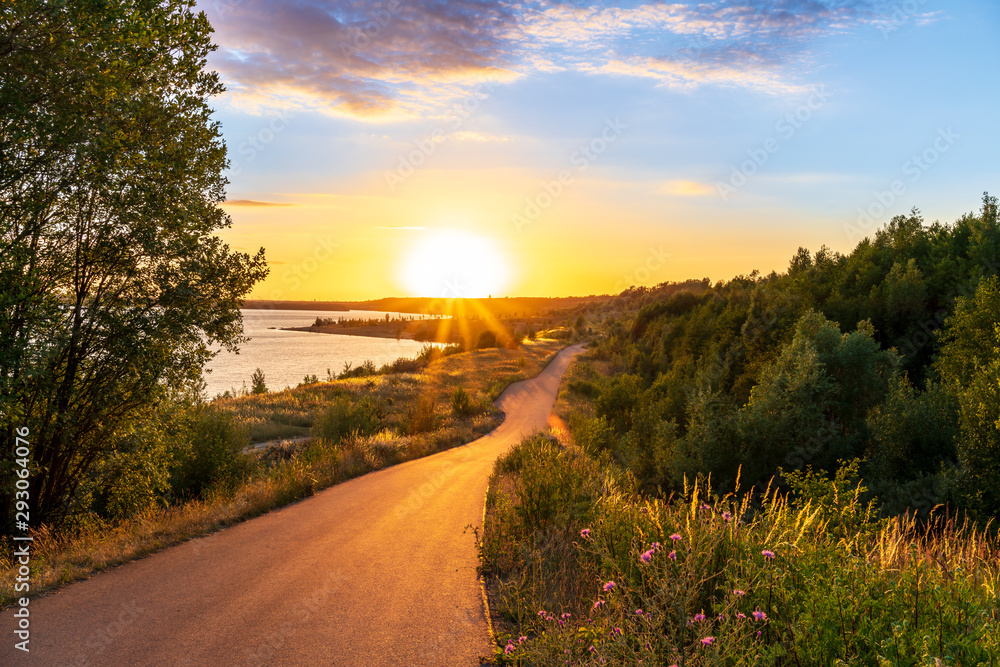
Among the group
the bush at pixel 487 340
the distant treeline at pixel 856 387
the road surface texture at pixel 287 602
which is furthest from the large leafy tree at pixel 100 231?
the bush at pixel 487 340

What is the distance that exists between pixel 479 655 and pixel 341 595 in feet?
7.53

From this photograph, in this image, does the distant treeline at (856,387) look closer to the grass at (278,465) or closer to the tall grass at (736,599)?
the tall grass at (736,599)

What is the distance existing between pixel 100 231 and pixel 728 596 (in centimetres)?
1086

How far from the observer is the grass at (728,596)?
3.59 meters

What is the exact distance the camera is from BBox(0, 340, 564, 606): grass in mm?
7797

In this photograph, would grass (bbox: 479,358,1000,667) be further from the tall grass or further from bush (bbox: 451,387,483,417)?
bush (bbox: 451,387,483,417)

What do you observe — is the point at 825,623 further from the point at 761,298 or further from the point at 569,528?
the point at 761,298

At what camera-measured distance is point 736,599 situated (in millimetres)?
3838

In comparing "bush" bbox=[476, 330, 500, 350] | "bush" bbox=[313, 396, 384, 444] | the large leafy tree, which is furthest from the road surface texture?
"bush" bbox=[476, 330, 500, 350]

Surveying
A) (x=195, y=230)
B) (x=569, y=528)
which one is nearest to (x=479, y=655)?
(x=569, y=528)

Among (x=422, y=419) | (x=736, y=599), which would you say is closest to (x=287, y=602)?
(x=736, y=599)

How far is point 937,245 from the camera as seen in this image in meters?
26.1

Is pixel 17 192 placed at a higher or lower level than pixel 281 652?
higher

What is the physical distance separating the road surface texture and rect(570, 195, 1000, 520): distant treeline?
5217 mm
